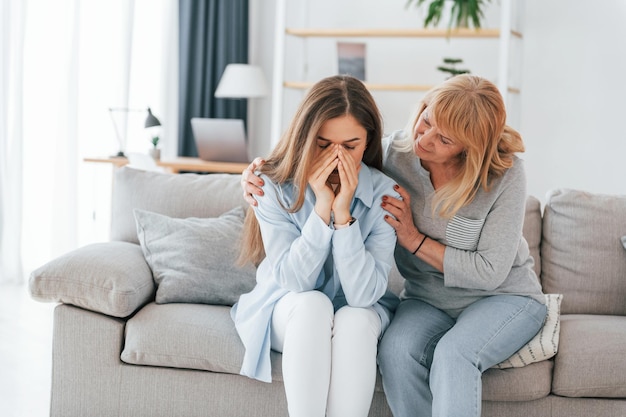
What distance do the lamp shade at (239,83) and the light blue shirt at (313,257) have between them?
116 inches

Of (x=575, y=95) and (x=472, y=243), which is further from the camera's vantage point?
(x=575, y=95)

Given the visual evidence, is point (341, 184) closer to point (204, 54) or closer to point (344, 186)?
point (344, 186)

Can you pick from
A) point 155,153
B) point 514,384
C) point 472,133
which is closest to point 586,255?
point 514,384

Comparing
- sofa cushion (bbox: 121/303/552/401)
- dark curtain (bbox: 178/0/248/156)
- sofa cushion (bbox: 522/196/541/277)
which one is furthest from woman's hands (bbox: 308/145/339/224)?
dark curtain (bbox: 178/0/248/156)

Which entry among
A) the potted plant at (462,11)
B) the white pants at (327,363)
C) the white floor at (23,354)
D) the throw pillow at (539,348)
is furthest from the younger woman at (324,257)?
the potted plant at (462,11)

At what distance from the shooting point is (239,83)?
16.3 ft

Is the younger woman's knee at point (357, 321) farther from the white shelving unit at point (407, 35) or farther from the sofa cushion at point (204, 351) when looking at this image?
the white shelving unit at point (407, 35)

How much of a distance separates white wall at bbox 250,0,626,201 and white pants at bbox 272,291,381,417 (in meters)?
2.88

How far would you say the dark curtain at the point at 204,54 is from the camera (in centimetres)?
514

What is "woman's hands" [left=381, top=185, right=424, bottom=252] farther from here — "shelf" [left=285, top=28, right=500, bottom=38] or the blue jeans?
"shelf" [left=285, top=28, right=500, bottom=38]

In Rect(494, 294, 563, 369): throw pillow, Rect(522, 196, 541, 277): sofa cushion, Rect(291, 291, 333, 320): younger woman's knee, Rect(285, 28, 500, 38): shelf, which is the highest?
Rect(285, 28, 500, 38): shelf

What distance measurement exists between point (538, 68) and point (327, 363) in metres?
3.54

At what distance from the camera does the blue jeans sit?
6.05 ft

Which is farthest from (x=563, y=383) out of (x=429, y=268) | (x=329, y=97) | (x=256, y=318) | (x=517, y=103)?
(x=517, y=103)
